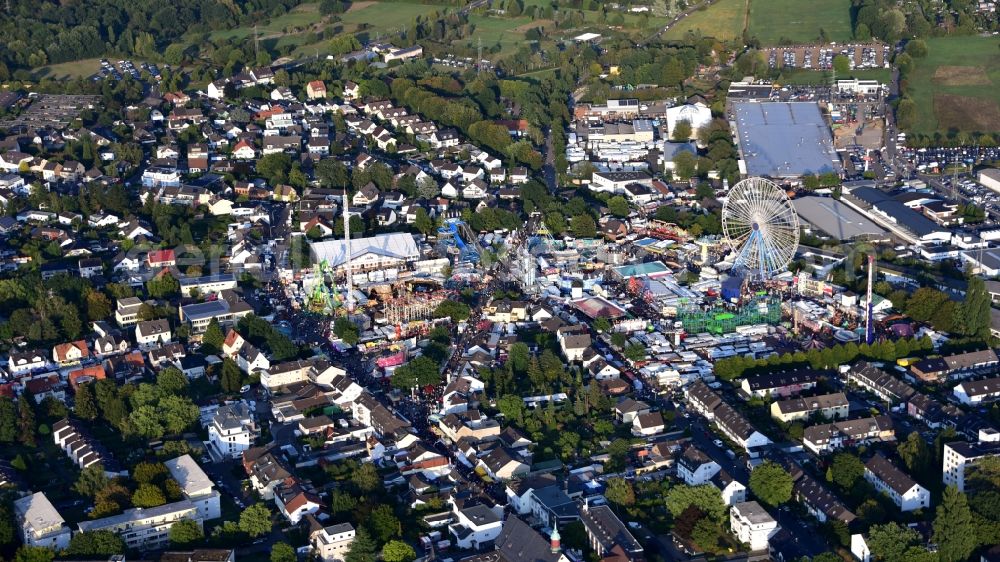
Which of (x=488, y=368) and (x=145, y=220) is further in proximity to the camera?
(x=145, y=220)

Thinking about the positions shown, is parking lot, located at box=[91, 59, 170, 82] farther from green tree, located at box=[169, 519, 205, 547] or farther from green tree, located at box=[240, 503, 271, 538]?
green tree, located at box=[169, 519, 205, 547]

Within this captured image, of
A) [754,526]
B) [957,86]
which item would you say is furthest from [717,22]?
[754,526]

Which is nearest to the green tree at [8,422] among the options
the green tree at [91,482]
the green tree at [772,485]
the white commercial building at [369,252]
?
the green tree at [91,482]

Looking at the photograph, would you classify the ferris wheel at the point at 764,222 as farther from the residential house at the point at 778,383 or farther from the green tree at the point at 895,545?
the green tree at the point at 895,545

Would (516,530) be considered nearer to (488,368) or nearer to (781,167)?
(488,368)

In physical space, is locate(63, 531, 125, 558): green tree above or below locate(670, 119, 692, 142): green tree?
below

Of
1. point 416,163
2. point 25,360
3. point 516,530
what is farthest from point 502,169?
point 516,530

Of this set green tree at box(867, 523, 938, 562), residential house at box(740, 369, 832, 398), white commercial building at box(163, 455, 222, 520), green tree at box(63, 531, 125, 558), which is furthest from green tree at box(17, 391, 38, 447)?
green tree at box(867, 523, 938, 562)

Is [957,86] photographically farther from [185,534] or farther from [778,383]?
[185,534]
